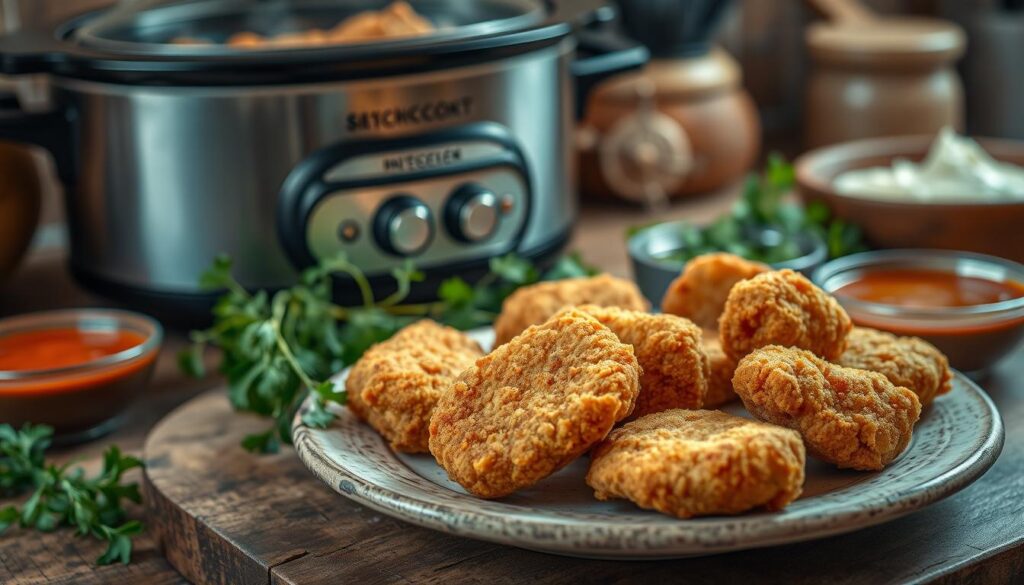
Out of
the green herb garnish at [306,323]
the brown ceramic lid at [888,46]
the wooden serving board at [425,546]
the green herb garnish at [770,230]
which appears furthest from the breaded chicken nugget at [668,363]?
the brown ceramic lid at [888,46]

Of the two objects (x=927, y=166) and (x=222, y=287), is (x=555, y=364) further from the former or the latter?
(x=927, y=166)

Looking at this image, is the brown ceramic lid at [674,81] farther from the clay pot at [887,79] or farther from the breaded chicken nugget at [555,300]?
the breaded chicken nugget at [555,300]

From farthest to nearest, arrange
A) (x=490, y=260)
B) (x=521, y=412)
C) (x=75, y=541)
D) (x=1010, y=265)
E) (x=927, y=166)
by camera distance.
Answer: (x=927, y=166) → (x=490, y=260) → (x=1010, y=265) → (x=75, y=541) → (x=521, y=412)

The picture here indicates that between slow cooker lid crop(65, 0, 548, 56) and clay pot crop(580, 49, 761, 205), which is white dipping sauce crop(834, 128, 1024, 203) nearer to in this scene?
clay pot crop(580, 49, 761, 205)

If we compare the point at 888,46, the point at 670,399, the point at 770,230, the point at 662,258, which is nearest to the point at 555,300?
the point at 670,399

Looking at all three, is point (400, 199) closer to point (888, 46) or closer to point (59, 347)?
point (59, 347)

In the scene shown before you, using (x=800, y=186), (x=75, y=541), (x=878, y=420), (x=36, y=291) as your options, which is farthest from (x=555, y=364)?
(x=36, y=291)

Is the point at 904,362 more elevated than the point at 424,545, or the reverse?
the point at 904,362
